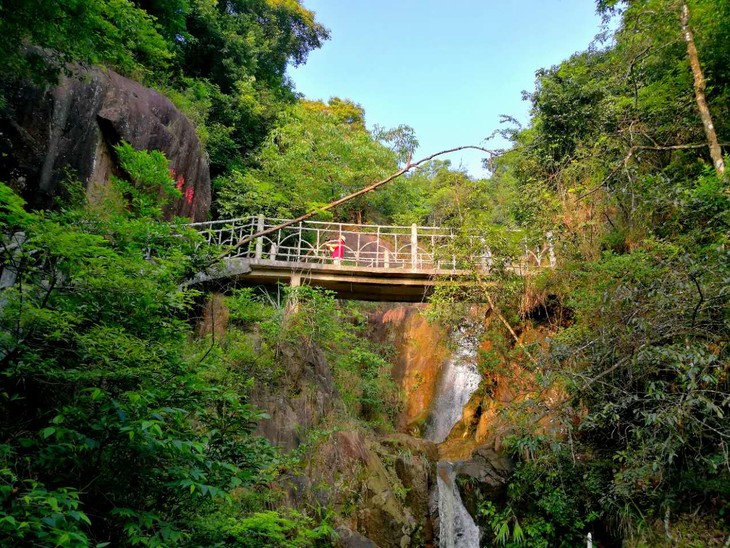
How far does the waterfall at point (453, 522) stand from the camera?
8523 mm

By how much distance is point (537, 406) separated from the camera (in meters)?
7.29

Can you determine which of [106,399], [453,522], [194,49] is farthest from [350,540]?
[194,49]

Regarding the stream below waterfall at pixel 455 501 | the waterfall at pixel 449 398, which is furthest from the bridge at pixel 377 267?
the waterfall at pixel 449 398

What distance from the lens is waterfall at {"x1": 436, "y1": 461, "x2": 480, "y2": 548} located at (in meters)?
8.52

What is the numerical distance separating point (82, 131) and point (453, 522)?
29.7ft

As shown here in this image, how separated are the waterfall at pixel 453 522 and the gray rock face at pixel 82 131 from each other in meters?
7.52

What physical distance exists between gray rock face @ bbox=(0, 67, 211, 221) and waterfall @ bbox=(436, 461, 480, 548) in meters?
7.52

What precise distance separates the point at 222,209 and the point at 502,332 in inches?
341

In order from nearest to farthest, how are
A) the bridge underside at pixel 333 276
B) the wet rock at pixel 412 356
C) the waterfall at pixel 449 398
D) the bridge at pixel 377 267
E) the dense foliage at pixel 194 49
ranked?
1. the dense foliage at pixel 194 49
2. the bridge at pixel 377 267
3. the bridge underside at pixel 333 276
4. the waterfall at pixel 449 398
5. the wet rock at pixel 412 356

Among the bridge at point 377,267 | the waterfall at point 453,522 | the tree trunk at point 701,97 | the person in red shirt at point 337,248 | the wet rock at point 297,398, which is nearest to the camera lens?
the tree trunk at point 701,97

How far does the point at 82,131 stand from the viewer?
8281mm

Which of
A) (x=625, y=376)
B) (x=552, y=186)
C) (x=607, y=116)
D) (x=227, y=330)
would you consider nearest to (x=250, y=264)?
(x=227, y=330)

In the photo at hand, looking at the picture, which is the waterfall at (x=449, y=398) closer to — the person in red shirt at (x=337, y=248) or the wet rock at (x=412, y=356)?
the wet rock at (x=412, y=356)

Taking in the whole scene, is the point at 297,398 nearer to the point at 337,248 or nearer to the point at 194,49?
the point at 337,248
